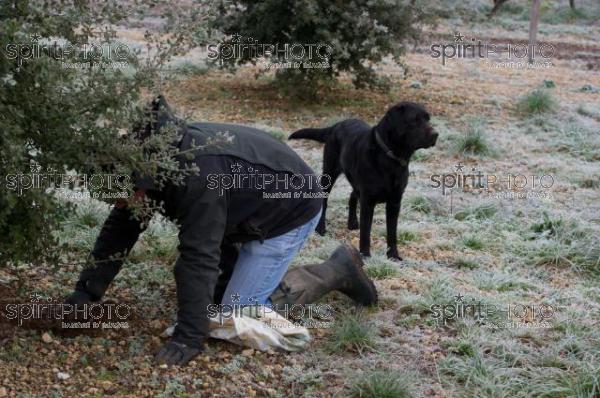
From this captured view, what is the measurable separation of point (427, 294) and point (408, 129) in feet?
4.64

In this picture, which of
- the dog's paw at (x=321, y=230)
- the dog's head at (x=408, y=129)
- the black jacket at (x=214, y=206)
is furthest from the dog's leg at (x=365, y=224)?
the black jacket at (x=214, y=206)

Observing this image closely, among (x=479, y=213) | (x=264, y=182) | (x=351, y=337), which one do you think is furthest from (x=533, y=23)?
(x=264, y=182)

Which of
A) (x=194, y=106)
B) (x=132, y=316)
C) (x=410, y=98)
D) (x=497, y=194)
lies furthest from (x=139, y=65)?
(x=410, y=98)

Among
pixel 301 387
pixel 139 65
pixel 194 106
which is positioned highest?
pixel 139 65

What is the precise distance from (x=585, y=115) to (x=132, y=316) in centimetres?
Answer: 861

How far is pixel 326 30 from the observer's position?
998 centimetres

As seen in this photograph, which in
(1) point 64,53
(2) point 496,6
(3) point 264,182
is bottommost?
(3) point 264,182

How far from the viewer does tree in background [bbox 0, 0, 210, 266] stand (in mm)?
3549

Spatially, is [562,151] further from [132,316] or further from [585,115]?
[132,316]

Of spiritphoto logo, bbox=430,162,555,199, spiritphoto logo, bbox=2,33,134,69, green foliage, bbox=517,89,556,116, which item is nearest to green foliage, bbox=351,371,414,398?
spiritphoto logo, bbox=2,33,134,69

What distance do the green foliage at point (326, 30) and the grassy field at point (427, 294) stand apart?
574mm

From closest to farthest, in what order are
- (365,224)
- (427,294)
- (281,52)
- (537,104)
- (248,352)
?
(248,352) < (427,294) < (365,224) < (281,52) < (537,104)

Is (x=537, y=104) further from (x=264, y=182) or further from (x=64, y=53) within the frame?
(x=64, y=53)

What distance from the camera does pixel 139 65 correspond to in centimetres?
394
